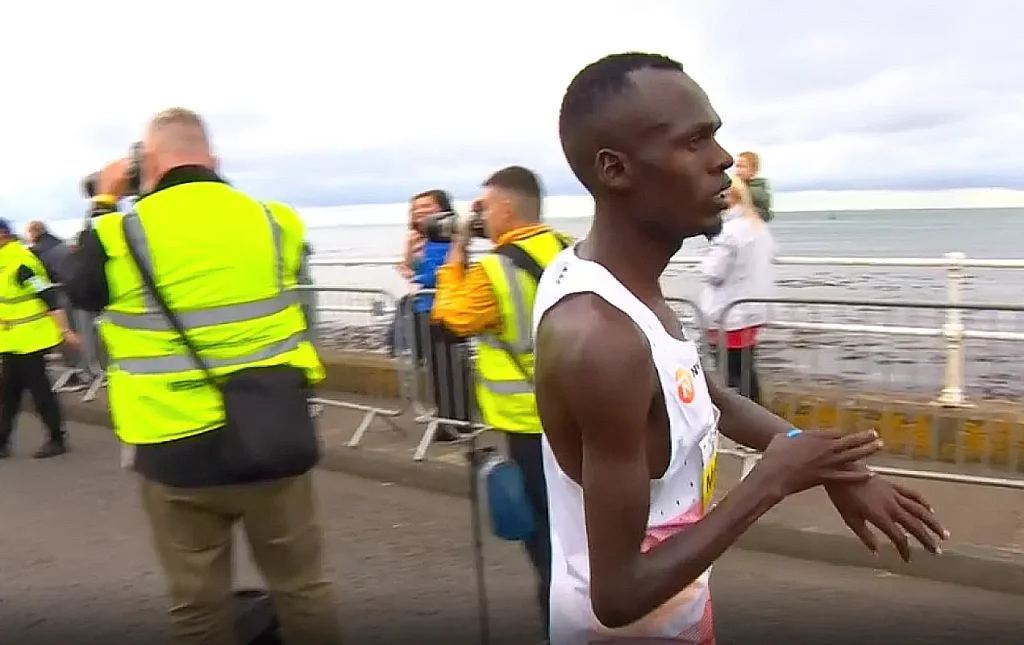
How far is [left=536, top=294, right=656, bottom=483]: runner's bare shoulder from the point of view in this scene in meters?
1.37

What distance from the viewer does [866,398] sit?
6156 mm

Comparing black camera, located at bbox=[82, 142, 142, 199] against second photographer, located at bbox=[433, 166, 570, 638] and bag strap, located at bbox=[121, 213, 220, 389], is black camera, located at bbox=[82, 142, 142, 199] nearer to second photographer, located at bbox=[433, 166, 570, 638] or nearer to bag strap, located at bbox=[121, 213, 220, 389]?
bag strap, located at bbox=[121, 213, 220, 389]

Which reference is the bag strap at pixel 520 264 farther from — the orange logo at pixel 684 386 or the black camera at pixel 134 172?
the orange logo at pixel 684 386

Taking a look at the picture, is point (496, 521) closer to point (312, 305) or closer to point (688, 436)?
point (688, 436)

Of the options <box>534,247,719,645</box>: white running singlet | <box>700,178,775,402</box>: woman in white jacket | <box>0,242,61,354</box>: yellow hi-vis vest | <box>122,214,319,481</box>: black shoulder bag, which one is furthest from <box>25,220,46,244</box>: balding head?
<box>534,247,719,645</box>: white running singlet

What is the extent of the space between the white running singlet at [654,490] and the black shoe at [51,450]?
283 inches

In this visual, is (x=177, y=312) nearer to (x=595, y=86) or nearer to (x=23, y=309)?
(x=595, y=86)

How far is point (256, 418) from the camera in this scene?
118 inches

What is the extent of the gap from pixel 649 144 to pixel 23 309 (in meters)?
7.34

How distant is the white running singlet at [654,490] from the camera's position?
148 cm

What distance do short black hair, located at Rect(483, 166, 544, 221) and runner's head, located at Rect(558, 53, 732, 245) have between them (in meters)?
2.40

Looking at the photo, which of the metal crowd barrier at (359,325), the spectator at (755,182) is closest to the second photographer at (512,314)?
the spectator at (755,182)

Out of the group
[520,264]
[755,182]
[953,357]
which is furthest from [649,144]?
[755,182]

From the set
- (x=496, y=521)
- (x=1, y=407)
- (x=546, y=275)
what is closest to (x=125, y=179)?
(x=496, y=521)
